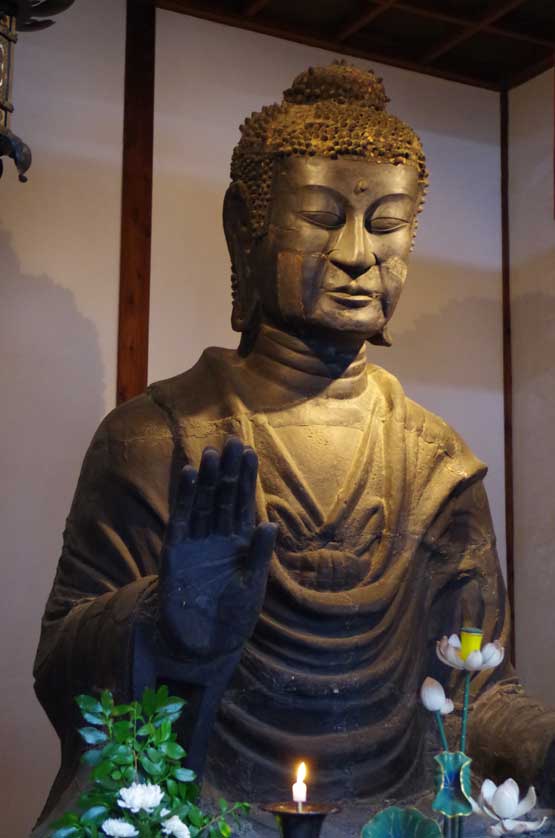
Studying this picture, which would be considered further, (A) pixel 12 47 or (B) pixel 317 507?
(A) pixel 12 47

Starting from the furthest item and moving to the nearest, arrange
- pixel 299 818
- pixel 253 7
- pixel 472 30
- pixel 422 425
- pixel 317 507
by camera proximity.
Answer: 1. pixel 472 30
2. pixel 253 7
3. pixel 422 425
4. pixel 317 507
5. pixel 299 818

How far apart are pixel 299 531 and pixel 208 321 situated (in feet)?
4.69

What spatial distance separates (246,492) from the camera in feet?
8.07

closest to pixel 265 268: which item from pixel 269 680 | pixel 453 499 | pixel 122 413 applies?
pixel 122 413

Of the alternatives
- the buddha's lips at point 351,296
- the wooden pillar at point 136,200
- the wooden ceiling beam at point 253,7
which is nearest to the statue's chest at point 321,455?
the buddha's lips at point 351,296

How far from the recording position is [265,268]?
10.2 feet

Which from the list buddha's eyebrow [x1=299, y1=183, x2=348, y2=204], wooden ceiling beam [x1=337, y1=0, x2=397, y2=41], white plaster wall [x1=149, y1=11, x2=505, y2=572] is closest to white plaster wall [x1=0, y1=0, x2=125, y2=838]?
white plaster wall [x1=149, y1=11, x2=505, y2=572]

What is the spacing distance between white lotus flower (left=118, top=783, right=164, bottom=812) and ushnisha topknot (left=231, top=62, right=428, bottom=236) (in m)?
1.37

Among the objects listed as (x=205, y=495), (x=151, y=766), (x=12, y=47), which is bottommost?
(x=151, y=766)

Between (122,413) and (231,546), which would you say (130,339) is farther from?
(231,546)

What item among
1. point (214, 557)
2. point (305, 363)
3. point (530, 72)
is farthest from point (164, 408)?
point (530, 72)

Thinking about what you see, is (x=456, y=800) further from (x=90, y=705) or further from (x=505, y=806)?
(x=90, y=705)

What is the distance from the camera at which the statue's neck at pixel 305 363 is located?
312cm

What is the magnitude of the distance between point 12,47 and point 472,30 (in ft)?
5.20
